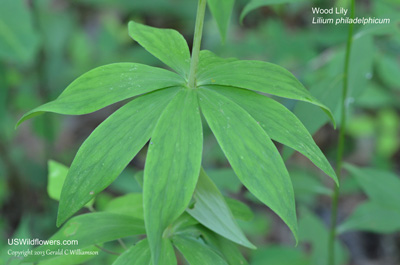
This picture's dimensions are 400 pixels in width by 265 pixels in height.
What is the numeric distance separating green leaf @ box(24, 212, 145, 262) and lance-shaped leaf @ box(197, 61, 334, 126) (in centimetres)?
32

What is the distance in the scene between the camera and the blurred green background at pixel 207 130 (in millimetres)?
1934

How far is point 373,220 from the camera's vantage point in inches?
60.7

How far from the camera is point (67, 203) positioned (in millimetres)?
694


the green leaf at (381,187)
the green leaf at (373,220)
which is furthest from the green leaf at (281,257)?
the green leaf at (381,187)

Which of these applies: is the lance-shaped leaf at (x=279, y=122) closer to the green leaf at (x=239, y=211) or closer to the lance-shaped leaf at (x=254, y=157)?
the lance-shaped leaf at (x=254, y=157)

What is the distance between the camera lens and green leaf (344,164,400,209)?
Answer: 4.46ft

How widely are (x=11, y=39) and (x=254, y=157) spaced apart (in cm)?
162

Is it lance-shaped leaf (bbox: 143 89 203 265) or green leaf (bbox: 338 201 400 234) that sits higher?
lance-shaped leaf (bbox: 143 89 203 265)

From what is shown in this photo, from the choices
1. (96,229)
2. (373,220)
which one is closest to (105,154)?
(96,229)

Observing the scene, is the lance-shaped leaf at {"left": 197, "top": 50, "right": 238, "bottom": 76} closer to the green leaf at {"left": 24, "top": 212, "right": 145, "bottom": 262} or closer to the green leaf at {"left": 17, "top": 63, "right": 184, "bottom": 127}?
the green leaf at {"left": 17, "top": 63, "right": 184, "bottom": 127}

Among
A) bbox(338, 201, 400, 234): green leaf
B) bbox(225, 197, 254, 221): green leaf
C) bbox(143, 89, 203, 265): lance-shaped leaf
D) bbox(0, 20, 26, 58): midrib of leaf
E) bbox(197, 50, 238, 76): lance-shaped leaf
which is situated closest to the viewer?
bbox(143, 89, 203, 265): lance-shaped leaf

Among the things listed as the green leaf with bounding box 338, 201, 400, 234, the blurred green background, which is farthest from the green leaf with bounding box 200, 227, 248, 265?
the green leaf with bounding box 338, 201, 400, 234

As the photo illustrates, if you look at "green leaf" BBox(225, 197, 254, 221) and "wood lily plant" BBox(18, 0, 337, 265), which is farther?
"green leaf" BBox(225, 197, 254, 221)

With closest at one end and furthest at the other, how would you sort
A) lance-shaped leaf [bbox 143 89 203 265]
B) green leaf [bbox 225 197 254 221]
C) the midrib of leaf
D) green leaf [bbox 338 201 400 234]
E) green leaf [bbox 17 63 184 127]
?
1. lance-shaped leaf [bbox 143 89 203 265]
2. green leaf [bbox 17 63 184 127]
3. green leaf [bbox 225 197 254 221]
4. green leaf [bbox 338 201 400 234]
5. the midrib of leaf
